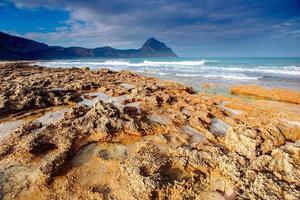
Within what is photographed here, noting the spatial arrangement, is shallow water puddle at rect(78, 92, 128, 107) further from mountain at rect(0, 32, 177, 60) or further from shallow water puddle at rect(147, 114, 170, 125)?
mountain at rect(0, 32, 177, 60)

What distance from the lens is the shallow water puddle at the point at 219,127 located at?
6595 mm

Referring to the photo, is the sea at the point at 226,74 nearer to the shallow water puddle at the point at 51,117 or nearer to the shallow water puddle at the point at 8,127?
the shallow water puddle at the point at 51,117

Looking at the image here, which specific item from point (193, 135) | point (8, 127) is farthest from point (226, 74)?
point (8, 127)

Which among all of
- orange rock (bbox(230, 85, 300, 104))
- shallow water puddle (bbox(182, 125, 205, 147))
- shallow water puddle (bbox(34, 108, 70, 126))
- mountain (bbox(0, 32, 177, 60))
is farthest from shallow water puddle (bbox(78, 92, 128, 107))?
mountain (bbox(0, 32, 177, 60))

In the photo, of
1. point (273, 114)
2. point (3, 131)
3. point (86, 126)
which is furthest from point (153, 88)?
point (3, 131)

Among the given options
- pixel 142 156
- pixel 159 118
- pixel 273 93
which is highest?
pixel 142 156

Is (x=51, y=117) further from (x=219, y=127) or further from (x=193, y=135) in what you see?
(x=219, y=127)

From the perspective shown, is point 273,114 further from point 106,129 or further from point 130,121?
point 106,129

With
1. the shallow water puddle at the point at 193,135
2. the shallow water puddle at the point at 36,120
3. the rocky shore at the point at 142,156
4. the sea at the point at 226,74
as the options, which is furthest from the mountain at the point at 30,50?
the shallow water puddle at the point at 193,135

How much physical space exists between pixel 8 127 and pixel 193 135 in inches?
195

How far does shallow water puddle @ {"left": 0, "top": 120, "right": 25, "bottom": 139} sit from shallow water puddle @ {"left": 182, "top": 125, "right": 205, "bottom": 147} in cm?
450

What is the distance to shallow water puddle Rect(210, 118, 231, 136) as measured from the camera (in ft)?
21.6

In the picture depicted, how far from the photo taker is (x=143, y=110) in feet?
25.8

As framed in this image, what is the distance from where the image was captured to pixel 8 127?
649 centimetres
